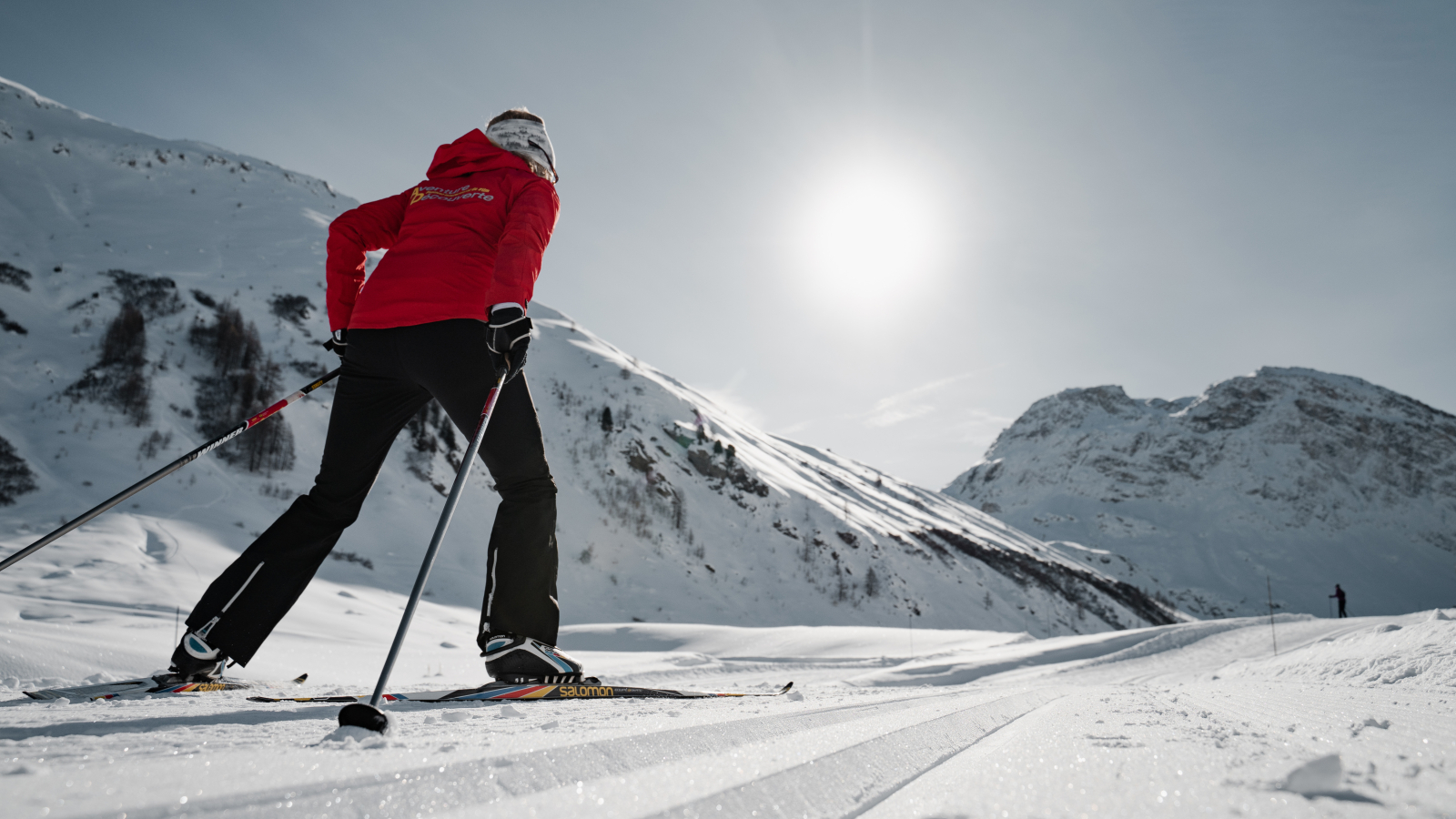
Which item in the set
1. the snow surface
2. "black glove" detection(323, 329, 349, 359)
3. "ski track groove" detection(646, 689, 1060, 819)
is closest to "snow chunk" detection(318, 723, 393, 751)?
the snow surface

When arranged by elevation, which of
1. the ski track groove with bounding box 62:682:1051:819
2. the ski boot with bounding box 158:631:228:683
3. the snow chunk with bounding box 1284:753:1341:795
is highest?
the snow chunk with bounding box 1284:753:1341:795

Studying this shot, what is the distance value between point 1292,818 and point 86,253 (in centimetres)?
2259

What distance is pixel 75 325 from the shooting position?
38.6 feet

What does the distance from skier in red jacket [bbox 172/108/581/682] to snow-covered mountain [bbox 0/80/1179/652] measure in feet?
12.7

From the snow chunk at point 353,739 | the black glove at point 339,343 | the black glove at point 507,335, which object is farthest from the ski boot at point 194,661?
the snow chunk at point 353,739

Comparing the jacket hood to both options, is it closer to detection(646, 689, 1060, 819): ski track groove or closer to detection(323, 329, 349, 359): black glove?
detection(323, 329, 349, 359): black glove

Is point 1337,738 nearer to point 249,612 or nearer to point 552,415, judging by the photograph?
point 249,612

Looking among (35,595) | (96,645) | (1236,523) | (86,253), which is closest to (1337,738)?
(96,645)

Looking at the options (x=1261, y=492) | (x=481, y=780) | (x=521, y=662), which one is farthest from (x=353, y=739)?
(x=1261, y=492)

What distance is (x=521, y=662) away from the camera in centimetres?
185

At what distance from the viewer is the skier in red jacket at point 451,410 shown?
1850mm

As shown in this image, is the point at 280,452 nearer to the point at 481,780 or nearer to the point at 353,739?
the point at 353,739

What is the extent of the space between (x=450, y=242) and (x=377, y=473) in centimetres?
81

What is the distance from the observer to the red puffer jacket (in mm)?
1969
